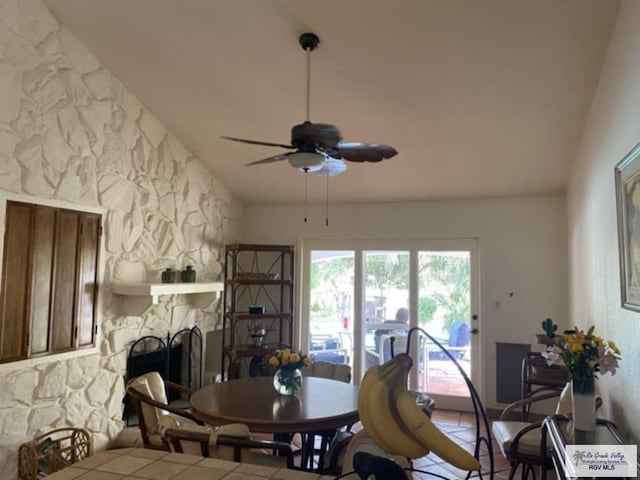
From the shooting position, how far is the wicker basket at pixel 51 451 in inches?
107

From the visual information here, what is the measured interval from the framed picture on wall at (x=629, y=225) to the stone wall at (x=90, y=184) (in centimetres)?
355

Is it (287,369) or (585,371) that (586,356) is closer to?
(585,371)

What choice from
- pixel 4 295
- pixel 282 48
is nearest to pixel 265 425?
pixel 4 295

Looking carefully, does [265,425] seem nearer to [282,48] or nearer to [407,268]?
[282,48]

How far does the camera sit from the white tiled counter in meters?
1.14

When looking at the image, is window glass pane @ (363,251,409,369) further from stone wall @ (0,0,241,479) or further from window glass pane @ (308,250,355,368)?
stone wall @ (0,0,241,479)

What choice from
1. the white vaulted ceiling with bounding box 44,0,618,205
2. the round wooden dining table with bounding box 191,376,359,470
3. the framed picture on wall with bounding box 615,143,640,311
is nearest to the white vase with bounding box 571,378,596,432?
the framed picture on wall with bounding box 615,143,640,311

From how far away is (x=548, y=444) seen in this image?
2.60 m

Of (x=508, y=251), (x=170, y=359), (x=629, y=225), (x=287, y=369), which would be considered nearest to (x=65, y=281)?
(x=170, y=359)

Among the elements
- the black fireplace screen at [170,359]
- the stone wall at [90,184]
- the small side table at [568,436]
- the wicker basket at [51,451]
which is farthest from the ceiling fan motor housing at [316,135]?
the black fireplace screen at [170,359]

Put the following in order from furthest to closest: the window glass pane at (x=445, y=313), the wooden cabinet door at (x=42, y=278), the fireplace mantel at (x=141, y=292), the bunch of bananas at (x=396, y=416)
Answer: the window glass pane at (x=445, y=313) < the fireplace mantel at (x=141, y=292) < the wooden cabinet door at (x=42, y=278) < the bunch of bananas at (x=396, y=416)

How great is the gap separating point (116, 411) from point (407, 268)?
333cm

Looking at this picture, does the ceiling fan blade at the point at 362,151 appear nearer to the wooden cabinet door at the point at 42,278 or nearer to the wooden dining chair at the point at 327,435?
the wooden dining chair at the point at 327,435

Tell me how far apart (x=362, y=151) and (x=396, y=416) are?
1866 mm
